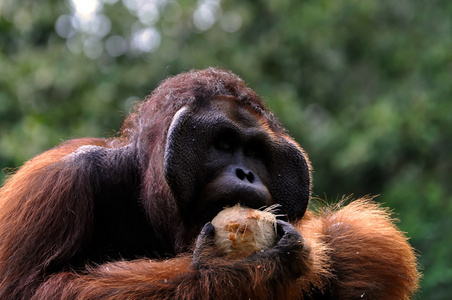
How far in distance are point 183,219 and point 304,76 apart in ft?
43.1

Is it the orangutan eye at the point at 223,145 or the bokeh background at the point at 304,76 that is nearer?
the orangutan eye at the point at 223,145

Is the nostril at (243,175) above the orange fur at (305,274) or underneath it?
above

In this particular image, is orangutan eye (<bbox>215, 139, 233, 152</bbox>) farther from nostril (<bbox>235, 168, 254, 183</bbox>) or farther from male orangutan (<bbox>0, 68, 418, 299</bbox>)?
nostril (<bbox>235, 168, 254, 183</bbox>)

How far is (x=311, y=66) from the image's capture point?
16.8 meters

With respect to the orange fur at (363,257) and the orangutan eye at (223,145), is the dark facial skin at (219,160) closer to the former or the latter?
the orangutan eye at (223,145)

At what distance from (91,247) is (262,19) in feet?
46.1

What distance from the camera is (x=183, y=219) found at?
160 inches

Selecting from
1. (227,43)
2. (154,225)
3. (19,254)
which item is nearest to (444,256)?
(227,43)

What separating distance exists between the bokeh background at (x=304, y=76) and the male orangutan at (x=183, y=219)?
13.2ft

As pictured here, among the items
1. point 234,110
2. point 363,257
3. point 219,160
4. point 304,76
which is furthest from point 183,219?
point 304,76

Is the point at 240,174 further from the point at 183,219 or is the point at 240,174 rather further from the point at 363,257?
the point at 363,257

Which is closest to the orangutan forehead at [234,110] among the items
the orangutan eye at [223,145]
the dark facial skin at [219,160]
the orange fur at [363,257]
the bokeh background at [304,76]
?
the dark facial skin at [219,160]

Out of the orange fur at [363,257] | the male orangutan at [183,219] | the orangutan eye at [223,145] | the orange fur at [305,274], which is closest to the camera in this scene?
the orange fur at [305,274]

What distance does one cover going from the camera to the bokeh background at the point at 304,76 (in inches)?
430
